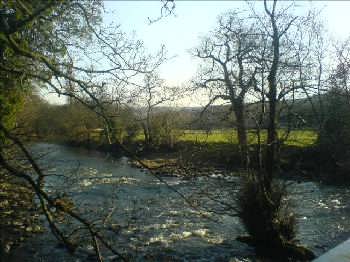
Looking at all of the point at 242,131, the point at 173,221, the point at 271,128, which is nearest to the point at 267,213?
the point at 271,128

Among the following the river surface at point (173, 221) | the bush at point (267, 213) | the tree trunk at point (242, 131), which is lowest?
the river surface at point (173, 221)

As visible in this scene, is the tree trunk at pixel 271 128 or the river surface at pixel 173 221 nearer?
the river surface at pixel 173 221

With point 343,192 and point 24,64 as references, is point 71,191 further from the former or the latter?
point 24,64

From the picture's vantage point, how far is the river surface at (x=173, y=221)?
12711 mm

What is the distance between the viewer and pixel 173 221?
55.0ft

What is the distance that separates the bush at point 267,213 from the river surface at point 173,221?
547 mm

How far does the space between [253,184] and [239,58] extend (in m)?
9.18

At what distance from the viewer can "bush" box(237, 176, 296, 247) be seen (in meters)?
12.7

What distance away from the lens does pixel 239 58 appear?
2067 centimetres

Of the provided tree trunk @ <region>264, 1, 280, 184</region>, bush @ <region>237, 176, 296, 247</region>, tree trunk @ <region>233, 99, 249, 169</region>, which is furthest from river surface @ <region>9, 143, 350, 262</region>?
tree trunk @ <region>264, 1, 280, 184</region>

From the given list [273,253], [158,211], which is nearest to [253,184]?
[273,253]

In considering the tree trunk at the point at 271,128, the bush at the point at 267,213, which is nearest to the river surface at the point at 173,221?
the bush at the point at 267,213

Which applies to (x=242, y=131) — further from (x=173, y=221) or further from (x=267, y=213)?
(x=173, y=221)

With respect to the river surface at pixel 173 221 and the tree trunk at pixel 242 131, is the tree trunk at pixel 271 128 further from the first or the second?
the river surface at pixel 173 221
